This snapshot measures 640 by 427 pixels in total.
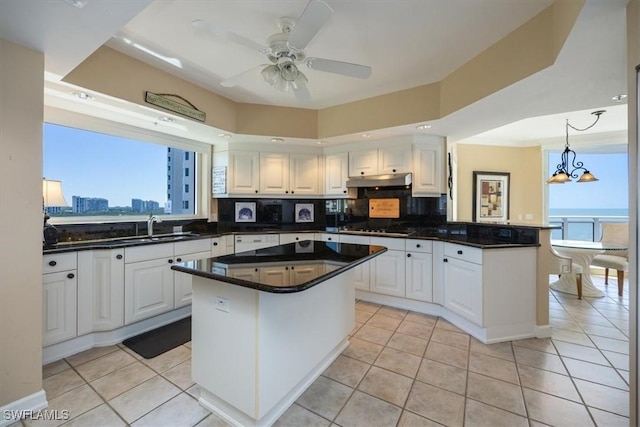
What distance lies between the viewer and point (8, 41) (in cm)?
151

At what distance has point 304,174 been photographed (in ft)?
13.4

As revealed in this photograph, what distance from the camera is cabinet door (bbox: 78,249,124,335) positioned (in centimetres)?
224

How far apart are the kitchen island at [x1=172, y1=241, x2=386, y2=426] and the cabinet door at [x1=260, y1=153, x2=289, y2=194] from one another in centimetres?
217

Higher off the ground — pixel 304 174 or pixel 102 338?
pixel 304 174

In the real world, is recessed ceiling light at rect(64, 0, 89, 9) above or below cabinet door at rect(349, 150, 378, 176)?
above

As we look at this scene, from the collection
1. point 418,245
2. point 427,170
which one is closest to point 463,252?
point 418,245

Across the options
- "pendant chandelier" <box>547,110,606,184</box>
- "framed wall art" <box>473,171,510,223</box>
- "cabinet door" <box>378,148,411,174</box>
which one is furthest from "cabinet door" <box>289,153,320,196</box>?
"pendant chandelier" <box>547,110,606,184</box>

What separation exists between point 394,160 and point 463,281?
174 cm

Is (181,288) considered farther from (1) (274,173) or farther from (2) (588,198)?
(2) (588,198)

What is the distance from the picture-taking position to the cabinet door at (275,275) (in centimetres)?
125

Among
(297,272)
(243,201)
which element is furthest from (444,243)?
(243,201)

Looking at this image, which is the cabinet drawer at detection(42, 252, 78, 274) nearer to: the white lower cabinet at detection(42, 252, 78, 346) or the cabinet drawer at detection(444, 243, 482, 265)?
the white lower cabinet at detection(42, 252, 78, 346)

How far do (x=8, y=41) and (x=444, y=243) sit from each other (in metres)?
3.77

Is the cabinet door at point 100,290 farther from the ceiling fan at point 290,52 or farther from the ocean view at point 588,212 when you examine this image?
the ocean view at point 588,212
